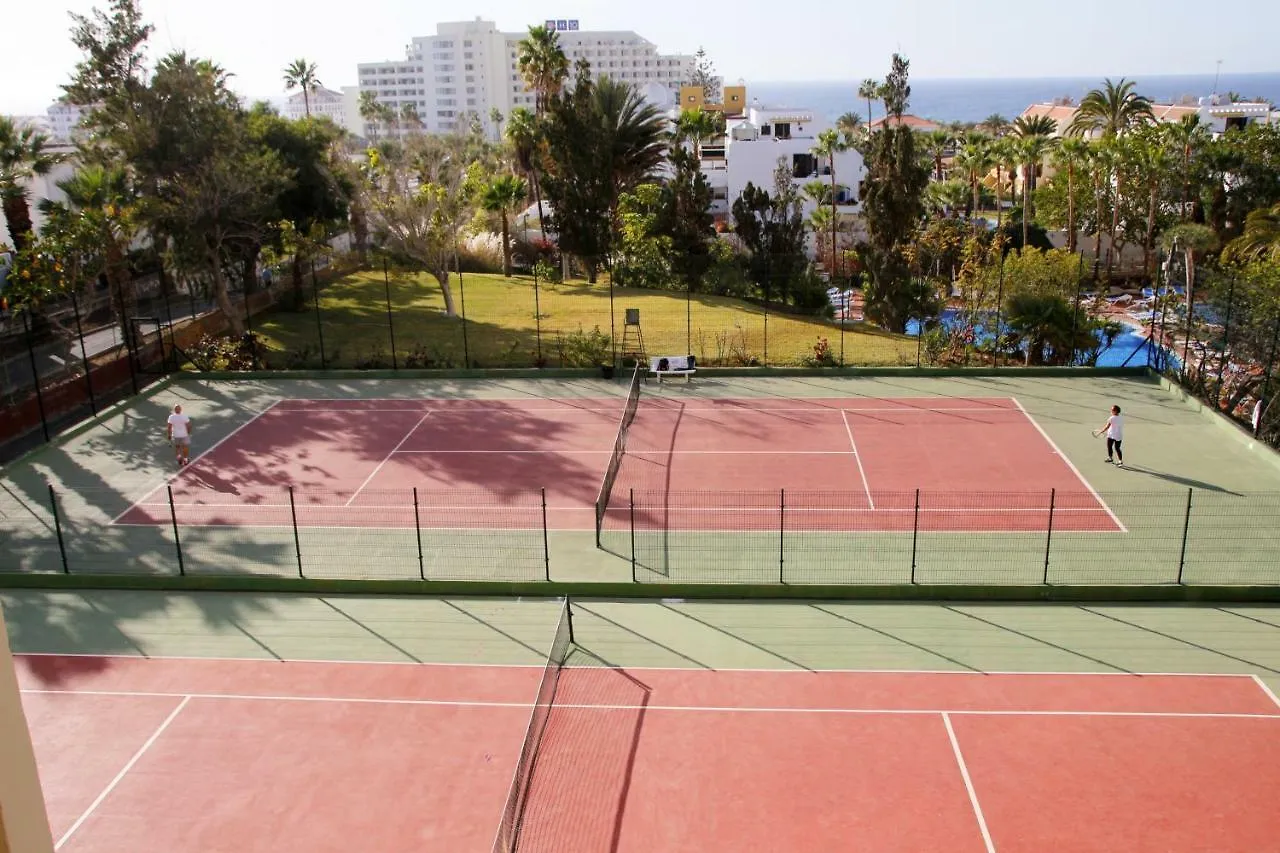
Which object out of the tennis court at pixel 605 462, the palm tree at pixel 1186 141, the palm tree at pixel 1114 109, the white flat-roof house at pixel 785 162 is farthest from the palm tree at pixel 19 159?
the palm tree at pixel 1114 109

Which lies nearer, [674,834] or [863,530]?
[674,834]

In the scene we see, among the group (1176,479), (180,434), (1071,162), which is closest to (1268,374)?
(1176,479)

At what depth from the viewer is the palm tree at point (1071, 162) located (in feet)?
165

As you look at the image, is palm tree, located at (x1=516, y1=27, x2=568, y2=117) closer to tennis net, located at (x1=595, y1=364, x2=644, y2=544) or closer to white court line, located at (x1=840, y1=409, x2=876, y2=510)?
tennis net, located at (x1=595, y1=364, x2=644, y2=544)

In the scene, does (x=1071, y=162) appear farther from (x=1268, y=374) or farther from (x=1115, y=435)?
(x=1115, y=435)

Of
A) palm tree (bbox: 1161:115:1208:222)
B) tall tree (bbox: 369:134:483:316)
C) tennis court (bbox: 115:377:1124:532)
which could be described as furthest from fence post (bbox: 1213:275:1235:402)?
palm tree (bbox: 1161:115:1208:222)

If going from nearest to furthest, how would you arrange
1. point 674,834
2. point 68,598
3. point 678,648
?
point 674,834
point 678,648
point 68,598

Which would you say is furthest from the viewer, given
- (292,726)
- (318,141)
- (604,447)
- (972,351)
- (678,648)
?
(318,141)

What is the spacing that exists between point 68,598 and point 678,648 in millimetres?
9744

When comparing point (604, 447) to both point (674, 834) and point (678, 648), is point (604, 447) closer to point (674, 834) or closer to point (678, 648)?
point (678, 648)

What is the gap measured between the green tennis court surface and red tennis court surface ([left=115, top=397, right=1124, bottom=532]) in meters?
0.08

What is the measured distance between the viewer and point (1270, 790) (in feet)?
38.0

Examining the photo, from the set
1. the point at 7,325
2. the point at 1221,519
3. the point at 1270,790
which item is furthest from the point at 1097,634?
Answer: the point at 7,325

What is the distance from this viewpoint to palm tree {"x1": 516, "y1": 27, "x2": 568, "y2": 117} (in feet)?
188
